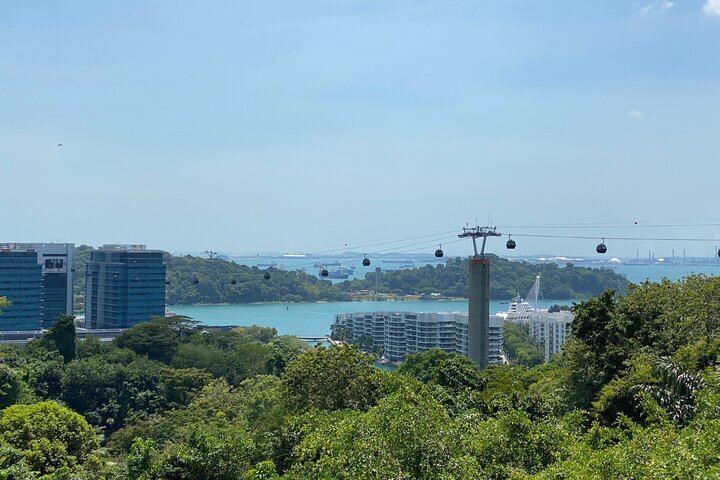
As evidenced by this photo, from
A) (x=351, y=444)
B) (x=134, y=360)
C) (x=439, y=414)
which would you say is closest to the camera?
(x=351, y=444)

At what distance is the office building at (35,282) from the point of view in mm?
43719

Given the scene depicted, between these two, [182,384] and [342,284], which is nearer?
[182,384]

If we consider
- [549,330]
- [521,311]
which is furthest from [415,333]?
[521,311]

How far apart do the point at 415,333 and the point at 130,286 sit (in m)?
16.5

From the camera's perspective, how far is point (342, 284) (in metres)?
91.2

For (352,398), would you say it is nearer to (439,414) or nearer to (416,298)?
(439,414)

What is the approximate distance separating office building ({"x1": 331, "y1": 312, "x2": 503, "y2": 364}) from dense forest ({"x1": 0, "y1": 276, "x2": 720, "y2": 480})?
19.2 metres

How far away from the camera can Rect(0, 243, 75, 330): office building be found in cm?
4372

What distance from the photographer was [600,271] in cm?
8394

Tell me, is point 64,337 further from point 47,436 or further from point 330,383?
point 330,383

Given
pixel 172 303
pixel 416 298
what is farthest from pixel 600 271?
pixel 172 303

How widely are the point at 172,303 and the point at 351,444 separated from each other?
68.5 m

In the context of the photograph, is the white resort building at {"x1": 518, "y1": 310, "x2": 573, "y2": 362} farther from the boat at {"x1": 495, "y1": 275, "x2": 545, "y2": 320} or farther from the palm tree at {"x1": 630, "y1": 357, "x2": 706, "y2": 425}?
the palm tree at {"x1": 630, "y1": 357, "x2": 706, "y2": 425}

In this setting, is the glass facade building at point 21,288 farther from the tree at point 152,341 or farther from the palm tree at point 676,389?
the palm tree at point 676,389
